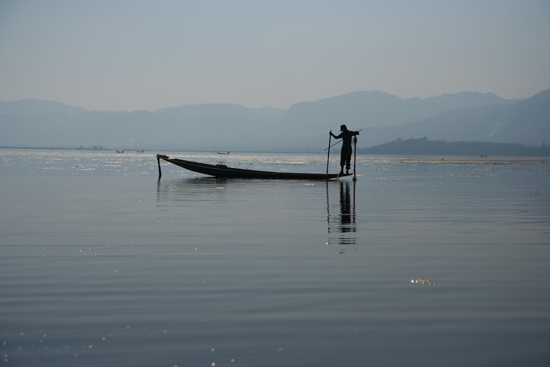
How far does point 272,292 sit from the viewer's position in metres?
8.38

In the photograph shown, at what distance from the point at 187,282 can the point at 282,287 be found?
1.38m

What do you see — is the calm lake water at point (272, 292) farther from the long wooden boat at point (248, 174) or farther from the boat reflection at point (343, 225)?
the long wooden boat at point (248, 174)

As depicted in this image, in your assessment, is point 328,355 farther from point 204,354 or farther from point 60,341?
point 60,341

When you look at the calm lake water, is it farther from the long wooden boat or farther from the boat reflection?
the long wooden boat

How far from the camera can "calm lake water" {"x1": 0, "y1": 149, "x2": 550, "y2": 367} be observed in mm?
5984

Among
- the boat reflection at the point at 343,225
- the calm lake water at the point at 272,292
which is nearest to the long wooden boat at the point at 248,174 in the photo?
the boat reflection at the point at 343,225

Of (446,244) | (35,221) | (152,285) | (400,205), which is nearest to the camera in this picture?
(152,285)

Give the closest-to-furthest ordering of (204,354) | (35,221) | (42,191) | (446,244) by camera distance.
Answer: (204,354)
(446,244)
(35,221)
(42,191)

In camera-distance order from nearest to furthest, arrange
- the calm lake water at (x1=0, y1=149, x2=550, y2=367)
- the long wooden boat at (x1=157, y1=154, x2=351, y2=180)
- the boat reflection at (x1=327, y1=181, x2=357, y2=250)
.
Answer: the calm lake water at (x1=0, y1=149, x2=550, y2=367)
the boat reflection at (x1=327, y1=181, x2=357, y2=250)
the long wooden boat at (x1=157, y1=154, x2=351, y2=180)

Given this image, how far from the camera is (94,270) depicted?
32.3 feet

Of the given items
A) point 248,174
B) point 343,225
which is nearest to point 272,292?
point 343,225

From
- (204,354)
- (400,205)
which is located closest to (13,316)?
(204,354)

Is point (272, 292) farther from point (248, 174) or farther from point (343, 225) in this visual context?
point (248, 174)

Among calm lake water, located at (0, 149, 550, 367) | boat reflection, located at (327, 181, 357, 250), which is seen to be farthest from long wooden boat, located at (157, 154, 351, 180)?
calm lake water, located at (0, 149, 550, 367)
